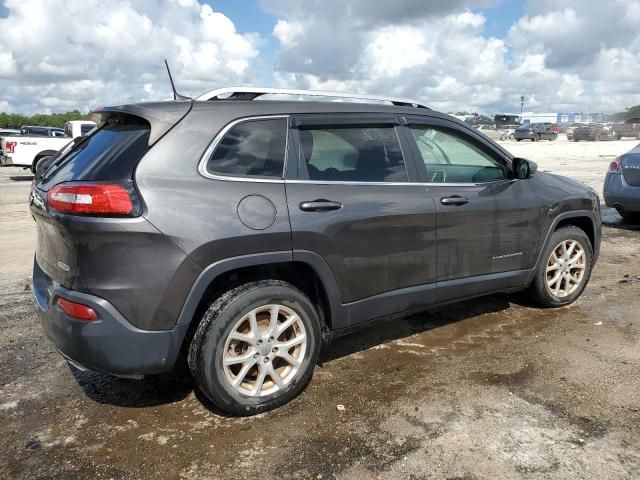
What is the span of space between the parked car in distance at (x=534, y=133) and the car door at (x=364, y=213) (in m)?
47.4

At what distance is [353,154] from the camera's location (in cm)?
358

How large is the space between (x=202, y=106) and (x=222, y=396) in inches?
63.7

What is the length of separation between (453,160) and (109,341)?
2967 mm

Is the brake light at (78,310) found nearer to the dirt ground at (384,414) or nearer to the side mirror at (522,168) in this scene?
the dirt ground at (384,414)

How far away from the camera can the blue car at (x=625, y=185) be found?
8125mm

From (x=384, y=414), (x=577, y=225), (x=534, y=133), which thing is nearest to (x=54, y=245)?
(x=384, y=414)

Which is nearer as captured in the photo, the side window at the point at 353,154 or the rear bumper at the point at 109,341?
the rear bumper at the point at 109,341

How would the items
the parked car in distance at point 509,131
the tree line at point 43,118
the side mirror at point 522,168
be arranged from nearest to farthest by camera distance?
the side mirror at point 522,168
the parked car in distance at point 509,131
the tree line at point 43,118

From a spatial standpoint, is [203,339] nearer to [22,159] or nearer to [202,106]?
[202,106]

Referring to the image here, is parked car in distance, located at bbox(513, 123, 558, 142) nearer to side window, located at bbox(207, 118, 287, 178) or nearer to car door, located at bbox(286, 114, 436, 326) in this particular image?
car door, located at bbox(286, 114, 436, 326)

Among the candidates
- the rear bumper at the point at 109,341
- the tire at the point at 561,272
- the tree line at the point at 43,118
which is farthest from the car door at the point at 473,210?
the tree line at the point at 43,118

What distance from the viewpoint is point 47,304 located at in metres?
3.02

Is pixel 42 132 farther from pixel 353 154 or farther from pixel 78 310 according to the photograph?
pixel 78 310

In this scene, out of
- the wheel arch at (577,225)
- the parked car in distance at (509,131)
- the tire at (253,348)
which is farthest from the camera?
the parked car in distance at (509,131)
